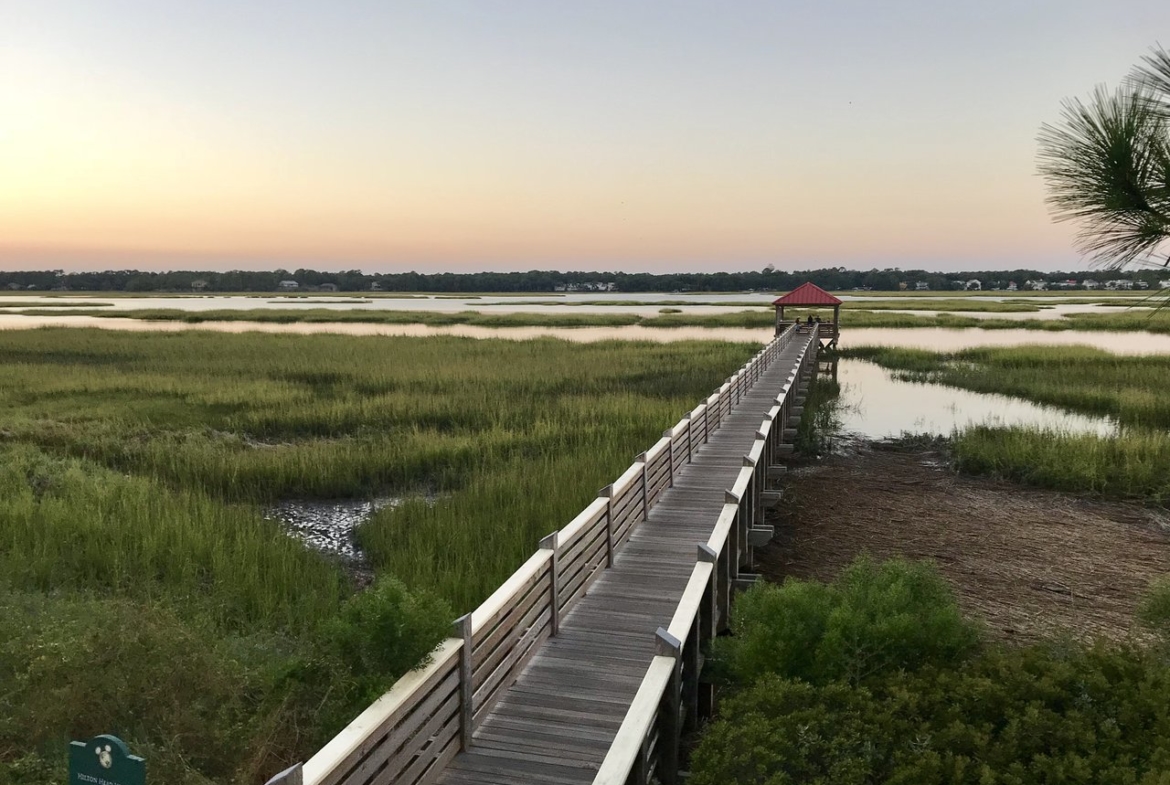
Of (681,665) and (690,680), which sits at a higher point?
(681,665)

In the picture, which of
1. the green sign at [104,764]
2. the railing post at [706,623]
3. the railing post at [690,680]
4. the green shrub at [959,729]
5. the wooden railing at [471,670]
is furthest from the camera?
the railing post at [706,623]

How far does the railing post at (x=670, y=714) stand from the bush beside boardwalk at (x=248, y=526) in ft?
4.70

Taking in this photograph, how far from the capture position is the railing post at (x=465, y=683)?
15.9ft

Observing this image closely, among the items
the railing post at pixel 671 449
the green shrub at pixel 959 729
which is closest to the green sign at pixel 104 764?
the green shrub at pixel 959 729

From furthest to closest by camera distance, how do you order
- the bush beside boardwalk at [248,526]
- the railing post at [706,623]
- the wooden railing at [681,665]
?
1. the railing post at [706,623]
2. the bush beside boardwalk at [248,526]
3. the wooden railing at [681,665]

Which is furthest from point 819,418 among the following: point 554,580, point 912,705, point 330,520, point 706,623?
point 912,705

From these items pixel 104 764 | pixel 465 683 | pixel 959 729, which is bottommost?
pixel 959 729

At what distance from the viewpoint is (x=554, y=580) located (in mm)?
6332

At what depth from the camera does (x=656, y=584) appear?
24.5 feet

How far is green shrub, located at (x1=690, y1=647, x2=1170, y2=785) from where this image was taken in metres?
4.33

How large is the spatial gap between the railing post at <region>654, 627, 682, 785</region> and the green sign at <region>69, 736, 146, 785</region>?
3.35 meters

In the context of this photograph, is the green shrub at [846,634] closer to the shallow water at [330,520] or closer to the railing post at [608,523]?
the railing post at [608,523]

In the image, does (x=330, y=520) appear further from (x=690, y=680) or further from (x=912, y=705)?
(x=912, y=705)

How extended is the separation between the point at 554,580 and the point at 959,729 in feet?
9.54
